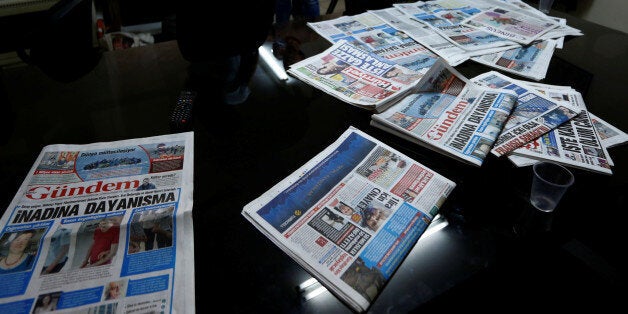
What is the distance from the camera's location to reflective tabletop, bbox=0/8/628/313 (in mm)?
521

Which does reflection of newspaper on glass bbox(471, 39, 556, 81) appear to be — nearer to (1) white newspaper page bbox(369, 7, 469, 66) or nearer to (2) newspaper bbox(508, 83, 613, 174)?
(1) white newspaper page bbox(369, 7, 469, 66)

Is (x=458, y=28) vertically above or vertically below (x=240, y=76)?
above

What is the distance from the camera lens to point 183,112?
0.80 meters

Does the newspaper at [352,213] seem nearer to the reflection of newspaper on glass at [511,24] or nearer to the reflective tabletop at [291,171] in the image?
the reflective tabletop at [291,171]

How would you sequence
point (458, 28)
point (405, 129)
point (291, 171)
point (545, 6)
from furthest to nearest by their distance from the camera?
1. point (545, 6)
2. point (458, 28)
3. point (405, 129)
4. point (291, 171)

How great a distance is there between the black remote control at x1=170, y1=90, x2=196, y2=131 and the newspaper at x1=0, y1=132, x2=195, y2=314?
2.2 inches

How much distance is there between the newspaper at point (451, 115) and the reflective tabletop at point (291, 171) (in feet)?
0.09

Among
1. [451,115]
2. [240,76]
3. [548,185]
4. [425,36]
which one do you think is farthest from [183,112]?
[425,36]

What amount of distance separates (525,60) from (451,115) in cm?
49

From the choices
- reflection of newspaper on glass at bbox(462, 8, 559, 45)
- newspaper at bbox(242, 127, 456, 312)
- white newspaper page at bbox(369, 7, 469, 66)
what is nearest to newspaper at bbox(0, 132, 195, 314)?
newspaper at bbox(242, 127, 456, 312)

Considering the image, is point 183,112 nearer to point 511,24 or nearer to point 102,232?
point 102,232

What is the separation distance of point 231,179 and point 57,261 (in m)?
0.28

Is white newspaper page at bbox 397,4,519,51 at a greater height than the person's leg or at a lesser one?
greater

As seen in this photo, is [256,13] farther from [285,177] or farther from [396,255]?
[396,255]
